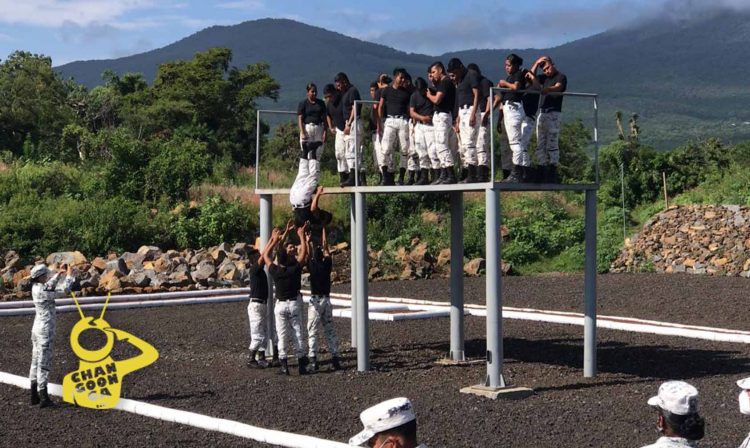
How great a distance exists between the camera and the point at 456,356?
59.7ft

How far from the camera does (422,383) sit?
15.9m

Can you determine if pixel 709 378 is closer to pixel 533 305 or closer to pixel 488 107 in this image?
pixel 488 107

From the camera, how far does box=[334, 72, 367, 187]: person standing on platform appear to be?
17500 mm

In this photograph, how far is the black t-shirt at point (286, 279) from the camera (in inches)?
642

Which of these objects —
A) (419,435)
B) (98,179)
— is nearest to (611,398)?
(419,435)

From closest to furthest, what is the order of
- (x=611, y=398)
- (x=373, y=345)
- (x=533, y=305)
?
1. (x=611, y=398)
2. (x=373, y=345)
3. (x=533, y=305)

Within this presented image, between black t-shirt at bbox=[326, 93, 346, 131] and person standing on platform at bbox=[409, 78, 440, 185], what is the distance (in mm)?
1506

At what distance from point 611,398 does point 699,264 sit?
1849 centimetres

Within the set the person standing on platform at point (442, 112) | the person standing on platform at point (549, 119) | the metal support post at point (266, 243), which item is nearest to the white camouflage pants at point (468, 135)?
the person standing on platform at point (442, 112)

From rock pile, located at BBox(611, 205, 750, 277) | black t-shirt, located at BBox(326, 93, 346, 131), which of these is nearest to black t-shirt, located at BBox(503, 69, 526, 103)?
black t-shirt, located at BBox(326, 93, 346, 131)

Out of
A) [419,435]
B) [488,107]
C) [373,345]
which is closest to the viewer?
[419,435]

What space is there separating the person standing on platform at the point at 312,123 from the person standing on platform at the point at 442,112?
7.76 ft

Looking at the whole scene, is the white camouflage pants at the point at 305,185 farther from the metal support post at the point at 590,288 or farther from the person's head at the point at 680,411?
the person's head at the point at 680,411

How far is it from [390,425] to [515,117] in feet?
32.7
